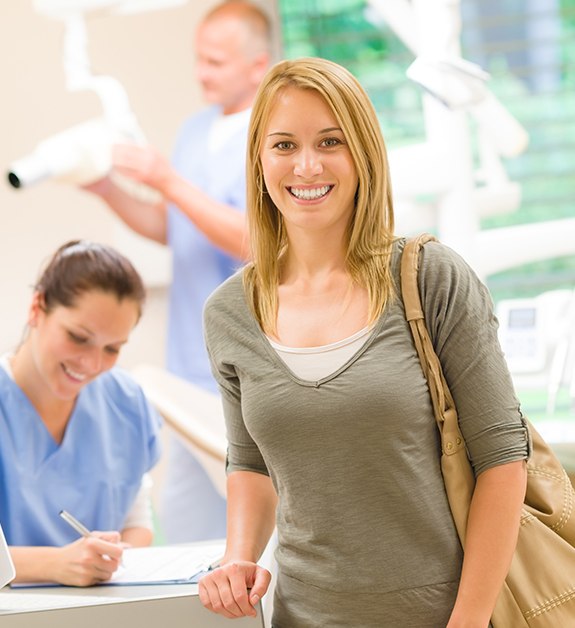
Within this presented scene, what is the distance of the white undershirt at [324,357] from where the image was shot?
3.63 ft

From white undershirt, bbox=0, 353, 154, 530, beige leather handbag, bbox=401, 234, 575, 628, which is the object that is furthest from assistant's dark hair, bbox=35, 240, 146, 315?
beige leather handbag, bbox=401, 234, 575, 628

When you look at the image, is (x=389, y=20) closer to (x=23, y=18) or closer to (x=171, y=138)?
(x=171, y=138)

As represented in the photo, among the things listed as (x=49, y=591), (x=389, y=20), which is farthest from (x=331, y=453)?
(x=389, y=20)

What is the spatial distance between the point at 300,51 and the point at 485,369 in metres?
1.98

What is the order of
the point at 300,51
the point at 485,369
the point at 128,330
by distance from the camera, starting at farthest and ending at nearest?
the point at 300,51, the point at 128,330, the point at 485,369

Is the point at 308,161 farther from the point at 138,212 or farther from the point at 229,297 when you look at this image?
the point at 138,212

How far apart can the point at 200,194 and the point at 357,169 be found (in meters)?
1.50

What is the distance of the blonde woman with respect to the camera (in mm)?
1083

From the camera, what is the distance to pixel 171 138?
283 centimetres

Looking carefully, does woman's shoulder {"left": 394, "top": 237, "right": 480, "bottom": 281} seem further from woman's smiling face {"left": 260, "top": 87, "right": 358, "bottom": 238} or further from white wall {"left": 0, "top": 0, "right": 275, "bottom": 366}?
white wall {"left": 0, "top": 0, "right": 275, "bottom": 366}

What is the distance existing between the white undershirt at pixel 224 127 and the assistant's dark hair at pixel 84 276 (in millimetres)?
894

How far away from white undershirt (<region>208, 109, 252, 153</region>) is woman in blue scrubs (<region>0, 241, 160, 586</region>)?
0.89 metres

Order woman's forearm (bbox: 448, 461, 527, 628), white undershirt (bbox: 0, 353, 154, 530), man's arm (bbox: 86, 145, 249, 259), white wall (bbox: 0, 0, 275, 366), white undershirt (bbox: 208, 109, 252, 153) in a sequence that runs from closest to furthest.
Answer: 1. woman's forearm (bbox: 448, 461, 527, 628)
2. white undershirt (bbox: 0, 353, 154, 530)
3. man's arm (bbox: 86, 145, 249, 259)
4. white undershirt (bbox: 208, 109, 252, 153)
5. white wall (bbox: 0, 0, 275, 366)

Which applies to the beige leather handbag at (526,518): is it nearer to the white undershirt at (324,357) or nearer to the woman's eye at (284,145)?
the white undershirt at (324,357)
